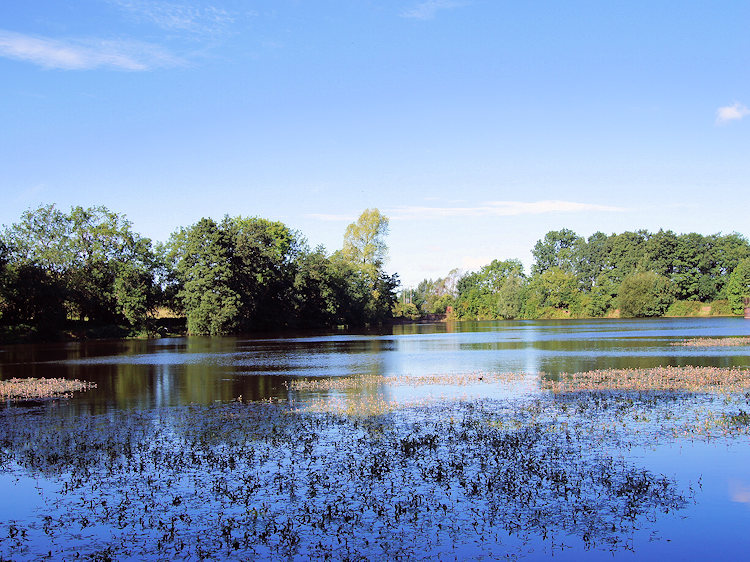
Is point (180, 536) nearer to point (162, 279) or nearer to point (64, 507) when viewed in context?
point (64, 507)

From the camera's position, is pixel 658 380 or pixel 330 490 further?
pixel 658 380

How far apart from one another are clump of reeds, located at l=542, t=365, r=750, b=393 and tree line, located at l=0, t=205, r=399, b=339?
225ft

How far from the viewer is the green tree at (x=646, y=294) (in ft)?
509

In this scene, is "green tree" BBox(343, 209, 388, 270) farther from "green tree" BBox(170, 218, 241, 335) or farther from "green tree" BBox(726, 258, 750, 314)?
"green tree" BBox(726, 258, 750, 314)

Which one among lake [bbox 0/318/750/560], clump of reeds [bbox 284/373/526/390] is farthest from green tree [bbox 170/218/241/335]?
lake [bbox 0/318/750/560]

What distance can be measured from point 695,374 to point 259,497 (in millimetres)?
25314

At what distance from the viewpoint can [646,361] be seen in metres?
40.5

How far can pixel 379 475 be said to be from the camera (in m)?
14.6

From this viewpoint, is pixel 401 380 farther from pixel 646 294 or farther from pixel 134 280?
pixel 646 294

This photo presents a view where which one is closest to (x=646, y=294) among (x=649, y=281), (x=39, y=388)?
(x=649, y=281)

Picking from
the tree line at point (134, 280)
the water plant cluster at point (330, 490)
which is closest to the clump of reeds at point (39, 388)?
the water plant cluster at point (330, 490)

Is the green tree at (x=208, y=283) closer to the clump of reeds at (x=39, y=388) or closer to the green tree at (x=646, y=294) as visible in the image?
the clump of reeds at (x=39, y=388)

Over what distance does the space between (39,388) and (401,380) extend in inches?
703

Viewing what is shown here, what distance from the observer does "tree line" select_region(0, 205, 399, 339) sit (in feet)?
274
